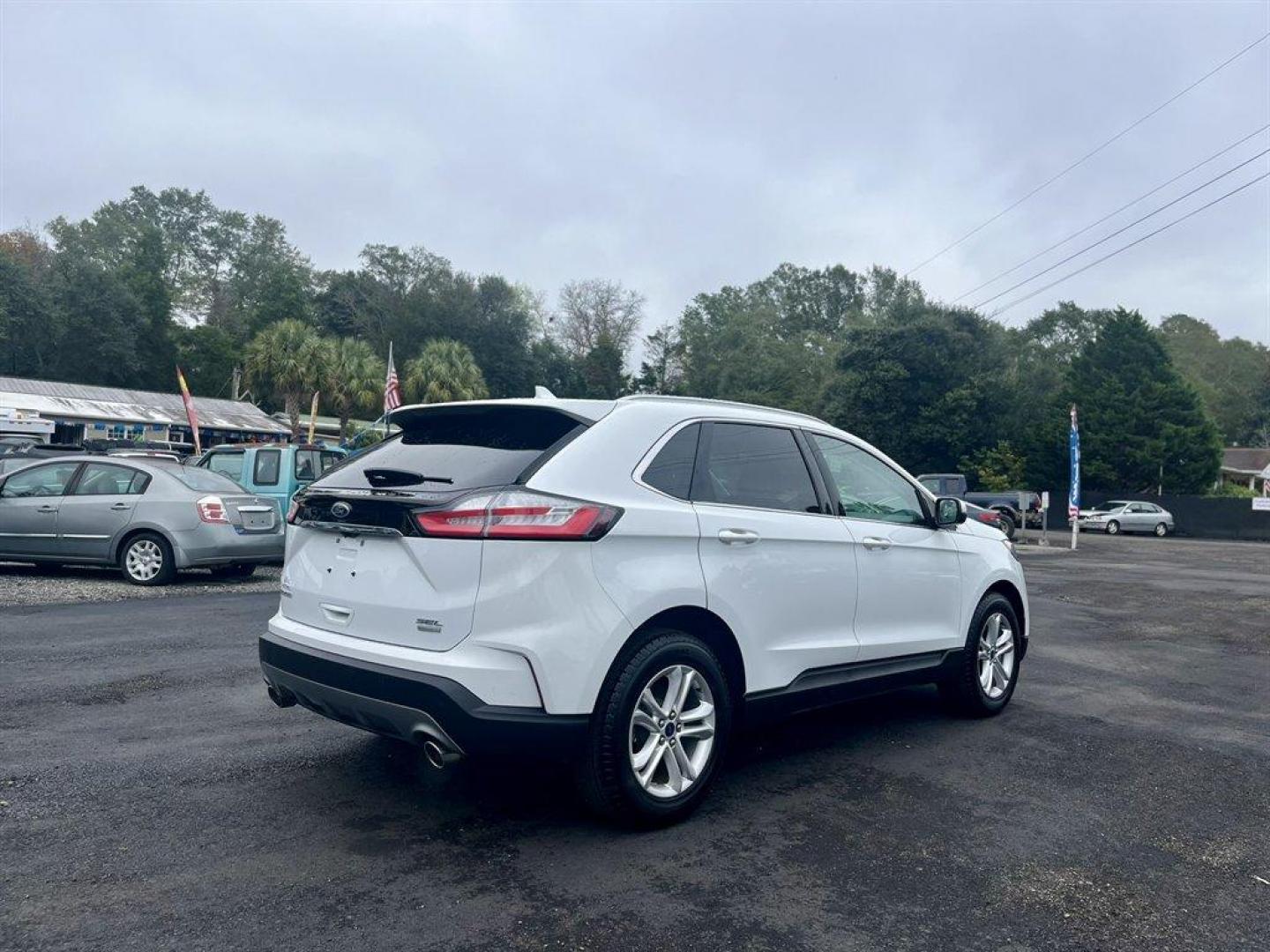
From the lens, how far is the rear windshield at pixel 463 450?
3.83 meters

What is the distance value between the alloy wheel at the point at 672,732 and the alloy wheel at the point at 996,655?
2.65 m

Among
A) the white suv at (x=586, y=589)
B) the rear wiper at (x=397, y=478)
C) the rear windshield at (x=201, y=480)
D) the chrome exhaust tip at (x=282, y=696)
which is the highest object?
the rear windshield at (x=201, y=480)

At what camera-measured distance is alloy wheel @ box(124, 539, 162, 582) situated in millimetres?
10734

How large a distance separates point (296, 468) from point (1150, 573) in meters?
15.3

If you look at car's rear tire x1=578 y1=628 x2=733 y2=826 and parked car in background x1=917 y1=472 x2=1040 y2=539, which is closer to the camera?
car's rear tire x1=578 y1=628 x2=733 y2=826

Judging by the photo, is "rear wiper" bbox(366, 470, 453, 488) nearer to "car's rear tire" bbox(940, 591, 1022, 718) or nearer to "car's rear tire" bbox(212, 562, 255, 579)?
"car's rear tire" bbox(940, 591, 1022, 718)

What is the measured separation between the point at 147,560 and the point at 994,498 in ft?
96.5

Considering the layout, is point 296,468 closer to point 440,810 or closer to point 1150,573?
point 440,810

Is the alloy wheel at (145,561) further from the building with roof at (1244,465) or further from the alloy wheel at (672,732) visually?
the building with roof at (1244,465)

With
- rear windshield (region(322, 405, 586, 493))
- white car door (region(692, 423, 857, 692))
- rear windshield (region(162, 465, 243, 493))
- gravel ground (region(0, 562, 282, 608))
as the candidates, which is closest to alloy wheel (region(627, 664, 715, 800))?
white car door (region(692, 423, 857, 692))

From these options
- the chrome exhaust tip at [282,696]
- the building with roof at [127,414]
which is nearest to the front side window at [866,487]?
the chrome exhaust tip at [282,696]

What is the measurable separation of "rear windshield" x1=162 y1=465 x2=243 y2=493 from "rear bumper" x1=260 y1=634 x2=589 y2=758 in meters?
8.10

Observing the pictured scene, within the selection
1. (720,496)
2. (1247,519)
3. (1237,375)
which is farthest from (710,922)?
(1237,375)

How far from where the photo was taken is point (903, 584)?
5277 mm
